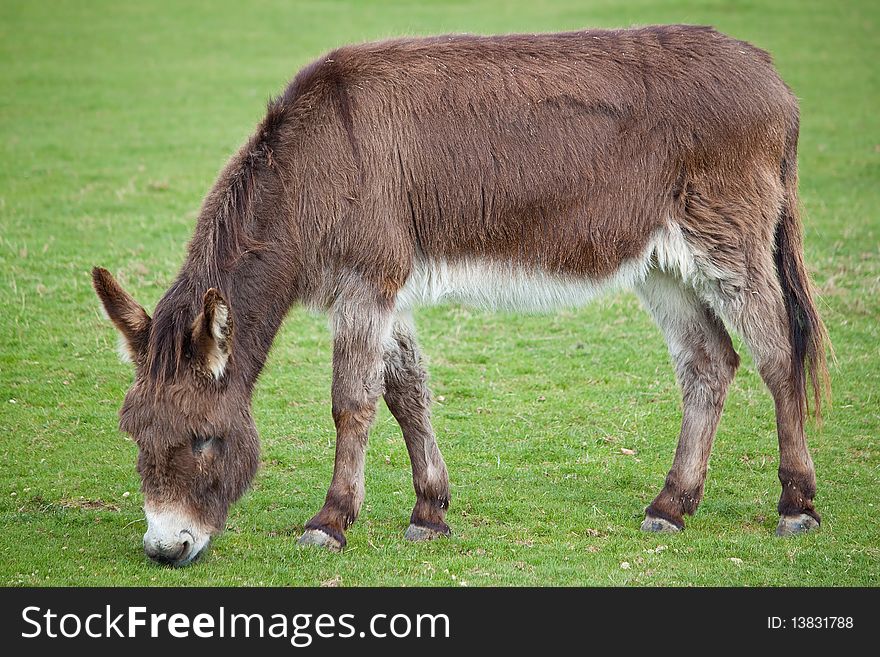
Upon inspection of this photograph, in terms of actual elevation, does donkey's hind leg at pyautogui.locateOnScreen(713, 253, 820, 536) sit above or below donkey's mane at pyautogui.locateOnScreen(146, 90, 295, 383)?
below

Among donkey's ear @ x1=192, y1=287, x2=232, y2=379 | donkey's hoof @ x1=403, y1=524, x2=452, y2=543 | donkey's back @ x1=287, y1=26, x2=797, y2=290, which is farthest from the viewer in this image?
donkey's hoof @ x1=403, y1=524, x2=452, y2=543

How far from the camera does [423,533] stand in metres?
7.12

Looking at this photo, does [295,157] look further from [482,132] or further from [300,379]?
[300,379]

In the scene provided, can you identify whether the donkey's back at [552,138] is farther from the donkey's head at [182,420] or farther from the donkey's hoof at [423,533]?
the donkey's hoof at [423,533]

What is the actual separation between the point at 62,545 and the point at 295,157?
288 cm

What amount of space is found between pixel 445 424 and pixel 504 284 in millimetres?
2473

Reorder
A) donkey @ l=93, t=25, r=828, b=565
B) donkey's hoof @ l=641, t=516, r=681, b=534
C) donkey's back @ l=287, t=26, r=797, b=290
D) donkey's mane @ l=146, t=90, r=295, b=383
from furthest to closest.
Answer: donkey's hoof @ l=641, t=516, r=681, b=534
donkey's back @ l=287, t=26, r=797, b=290
donkey @ l=93, t=25, r=828, b=565
donkey's mane @ l=146, t=90, r=295, b=383

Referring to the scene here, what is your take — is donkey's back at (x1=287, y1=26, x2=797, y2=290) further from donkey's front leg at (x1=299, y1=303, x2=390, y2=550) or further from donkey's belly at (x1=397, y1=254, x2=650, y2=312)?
donkey's front leg at (x1=299, y1=303, x2=390, y2=550)

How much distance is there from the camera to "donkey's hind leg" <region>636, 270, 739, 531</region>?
7547 millimetres

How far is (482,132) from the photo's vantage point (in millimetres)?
7043

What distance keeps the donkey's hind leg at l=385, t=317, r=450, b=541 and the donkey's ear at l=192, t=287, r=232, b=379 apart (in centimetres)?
124

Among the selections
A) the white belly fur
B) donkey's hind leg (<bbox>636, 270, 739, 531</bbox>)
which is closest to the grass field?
donkey's hind leg (<bbox>636, 270, 739, 531</bbox>)

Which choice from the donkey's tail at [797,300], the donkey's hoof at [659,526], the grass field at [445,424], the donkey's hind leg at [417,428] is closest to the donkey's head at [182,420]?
the grass field at [445,424]

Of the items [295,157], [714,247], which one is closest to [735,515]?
[714,247]
